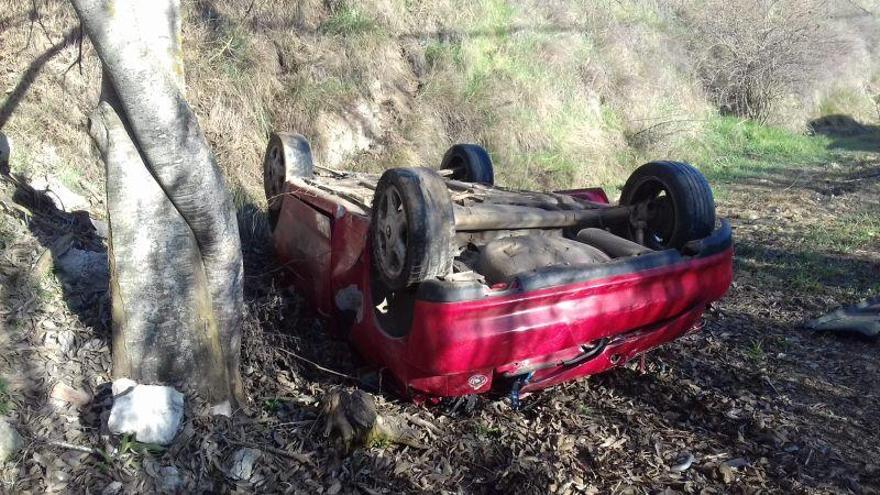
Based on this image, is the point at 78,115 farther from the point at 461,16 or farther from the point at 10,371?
the point at 461,16

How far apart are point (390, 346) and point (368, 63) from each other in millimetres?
5787

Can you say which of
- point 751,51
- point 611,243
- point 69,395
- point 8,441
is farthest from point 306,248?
point 751,51

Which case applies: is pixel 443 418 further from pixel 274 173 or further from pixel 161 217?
pixel 274 173

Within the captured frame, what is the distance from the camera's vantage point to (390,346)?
3.57 meters

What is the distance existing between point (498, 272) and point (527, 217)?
685mm

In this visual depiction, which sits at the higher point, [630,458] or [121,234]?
[121,234]

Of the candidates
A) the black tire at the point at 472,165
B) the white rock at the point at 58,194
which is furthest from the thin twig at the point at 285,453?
the black tire at the point at 472,165

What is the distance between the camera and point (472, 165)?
564cm

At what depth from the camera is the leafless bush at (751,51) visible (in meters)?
16.5

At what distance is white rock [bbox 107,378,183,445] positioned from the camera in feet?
9.66

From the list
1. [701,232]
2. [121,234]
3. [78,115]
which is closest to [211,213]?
[121,234]

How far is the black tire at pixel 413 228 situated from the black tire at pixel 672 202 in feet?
4.85

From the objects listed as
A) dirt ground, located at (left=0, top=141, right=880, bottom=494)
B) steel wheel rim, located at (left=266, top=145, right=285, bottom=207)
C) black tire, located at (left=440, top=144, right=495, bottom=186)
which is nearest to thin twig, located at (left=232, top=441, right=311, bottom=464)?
dirt ground, located at (left=0, top=141, right=880, bottom=494)

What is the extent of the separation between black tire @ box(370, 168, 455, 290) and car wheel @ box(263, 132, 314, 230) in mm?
1546
